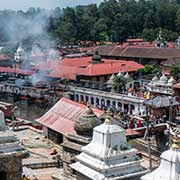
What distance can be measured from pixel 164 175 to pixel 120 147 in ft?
6.76

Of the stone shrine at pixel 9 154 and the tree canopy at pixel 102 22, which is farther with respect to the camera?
the tree canopy at pixel 102 22

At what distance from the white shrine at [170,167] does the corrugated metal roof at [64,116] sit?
11254 millimetres

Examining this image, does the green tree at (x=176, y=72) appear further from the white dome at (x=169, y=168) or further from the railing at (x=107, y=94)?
the white dome at (x=169, y=168)

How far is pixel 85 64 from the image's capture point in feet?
178

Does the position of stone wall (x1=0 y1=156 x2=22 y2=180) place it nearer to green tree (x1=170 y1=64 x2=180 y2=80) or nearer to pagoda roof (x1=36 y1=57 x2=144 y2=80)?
green tree (x1=170 y1=64 x2=180 y2=80)

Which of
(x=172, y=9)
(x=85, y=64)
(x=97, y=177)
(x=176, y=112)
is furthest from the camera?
(x=172, y=9)

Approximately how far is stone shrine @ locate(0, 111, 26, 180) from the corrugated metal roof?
8686 millimetres

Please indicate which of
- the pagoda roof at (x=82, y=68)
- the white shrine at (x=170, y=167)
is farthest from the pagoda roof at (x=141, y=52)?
the white shrine at (x=170, y=167)

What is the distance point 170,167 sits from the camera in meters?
8.76

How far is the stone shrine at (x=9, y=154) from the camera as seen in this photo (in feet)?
36.3

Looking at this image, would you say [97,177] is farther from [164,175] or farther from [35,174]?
[35,174]

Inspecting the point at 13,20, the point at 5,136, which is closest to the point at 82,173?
the point at 5,136

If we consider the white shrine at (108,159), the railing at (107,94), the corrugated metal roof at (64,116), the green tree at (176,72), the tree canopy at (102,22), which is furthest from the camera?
the tree canopy at (102,22)

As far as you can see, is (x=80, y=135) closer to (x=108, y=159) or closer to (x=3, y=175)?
(x=3, y=175)
